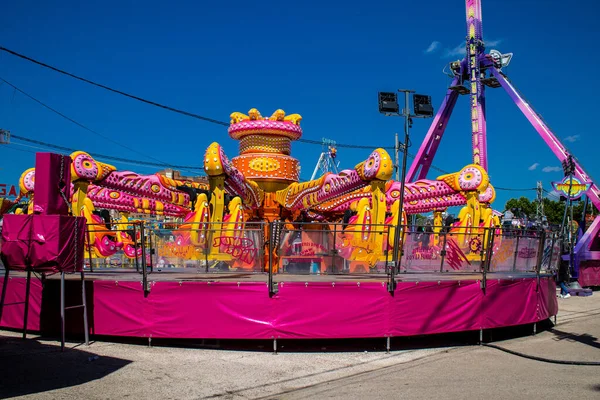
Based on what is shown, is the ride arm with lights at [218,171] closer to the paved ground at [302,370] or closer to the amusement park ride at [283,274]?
the amusement park ride at [283,274]

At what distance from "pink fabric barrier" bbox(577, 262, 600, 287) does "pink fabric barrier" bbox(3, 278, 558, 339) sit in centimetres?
1497

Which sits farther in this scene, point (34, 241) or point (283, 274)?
point (283, 274)

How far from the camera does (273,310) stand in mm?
9195

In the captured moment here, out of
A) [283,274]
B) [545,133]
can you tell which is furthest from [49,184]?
[545,133]

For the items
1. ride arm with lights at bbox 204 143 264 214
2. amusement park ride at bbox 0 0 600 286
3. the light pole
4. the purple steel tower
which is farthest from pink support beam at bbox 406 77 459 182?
the light pole

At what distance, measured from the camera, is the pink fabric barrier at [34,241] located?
340 inches

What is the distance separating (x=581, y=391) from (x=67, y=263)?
7.64 m

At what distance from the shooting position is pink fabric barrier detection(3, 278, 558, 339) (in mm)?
9203

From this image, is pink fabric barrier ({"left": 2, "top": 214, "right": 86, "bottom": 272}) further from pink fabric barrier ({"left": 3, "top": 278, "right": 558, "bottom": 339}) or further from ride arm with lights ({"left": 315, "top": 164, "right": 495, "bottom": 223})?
ride arm with lights ({"left": 315, "top": 164, "right": 495, "bottom": 223})

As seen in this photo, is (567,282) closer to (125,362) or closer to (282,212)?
(282,212)

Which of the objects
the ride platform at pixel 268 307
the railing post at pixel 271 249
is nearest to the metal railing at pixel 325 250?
the railing post at pixel 271 249

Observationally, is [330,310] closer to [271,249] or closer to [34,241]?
[271,249]

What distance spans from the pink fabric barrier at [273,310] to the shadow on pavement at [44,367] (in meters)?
1.02

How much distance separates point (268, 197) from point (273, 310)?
41.1 ft
